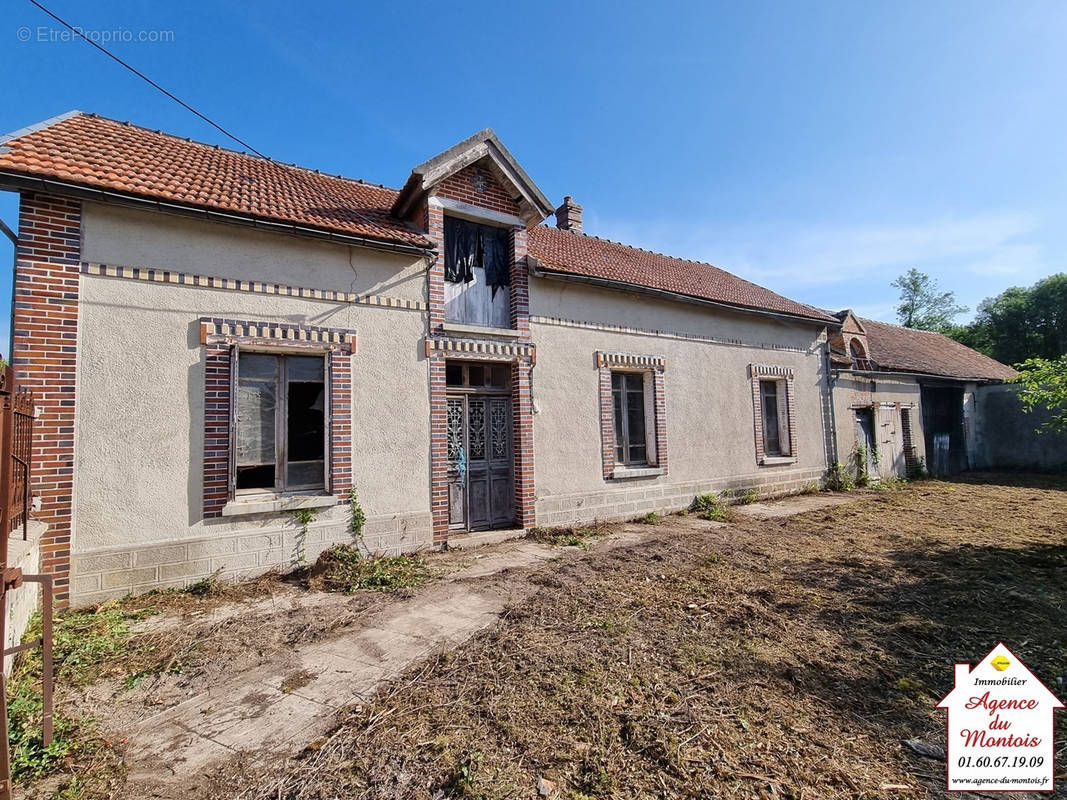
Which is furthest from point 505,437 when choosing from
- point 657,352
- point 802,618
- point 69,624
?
point 69,624

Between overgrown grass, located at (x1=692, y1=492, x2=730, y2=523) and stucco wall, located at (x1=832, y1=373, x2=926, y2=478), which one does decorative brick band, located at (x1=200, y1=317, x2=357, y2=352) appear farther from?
stucco wall, located at (x1=832, y1=373, x2=926, y2=478)

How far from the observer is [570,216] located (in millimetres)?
12969

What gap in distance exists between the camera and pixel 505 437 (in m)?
7.92

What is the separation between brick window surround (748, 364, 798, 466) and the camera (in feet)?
36.3

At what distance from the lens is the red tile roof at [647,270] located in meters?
9.10

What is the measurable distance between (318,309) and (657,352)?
6150 millimetres

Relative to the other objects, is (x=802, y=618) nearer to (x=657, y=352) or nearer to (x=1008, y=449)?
(x=657, y=352)

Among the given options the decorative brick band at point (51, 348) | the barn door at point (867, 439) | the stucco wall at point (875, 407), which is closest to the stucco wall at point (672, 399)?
the stucco wall at point (875, 407)

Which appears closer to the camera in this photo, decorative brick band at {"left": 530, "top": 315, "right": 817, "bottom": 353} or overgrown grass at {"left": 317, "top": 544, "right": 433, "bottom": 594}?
overgrown grass at {"left": 317, "top": 544, "right": 433, "bottom": 594}

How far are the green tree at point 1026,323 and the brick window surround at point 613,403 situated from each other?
29.4 metres

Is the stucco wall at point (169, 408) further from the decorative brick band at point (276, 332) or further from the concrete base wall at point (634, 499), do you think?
the concrete base wall at point (634, 499)

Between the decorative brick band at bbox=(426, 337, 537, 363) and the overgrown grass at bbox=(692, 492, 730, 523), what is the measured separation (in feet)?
14.7

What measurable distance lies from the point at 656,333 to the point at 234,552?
7692 millimetres

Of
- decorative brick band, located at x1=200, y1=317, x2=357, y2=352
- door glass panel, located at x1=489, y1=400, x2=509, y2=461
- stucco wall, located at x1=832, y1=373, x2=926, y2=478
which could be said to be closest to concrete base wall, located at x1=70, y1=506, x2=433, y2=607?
door glass panel, located at x1=489, y1=400, x2=509, y2=461
